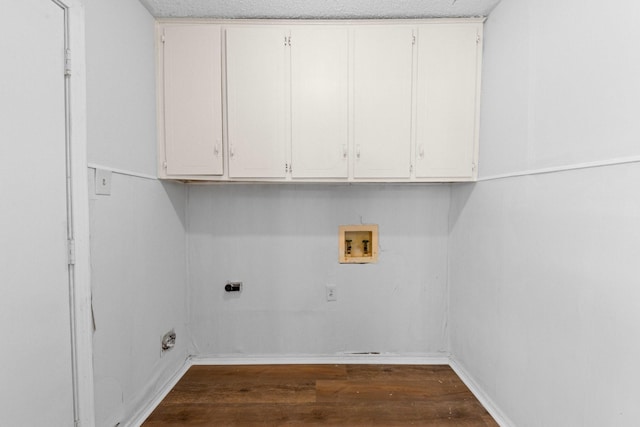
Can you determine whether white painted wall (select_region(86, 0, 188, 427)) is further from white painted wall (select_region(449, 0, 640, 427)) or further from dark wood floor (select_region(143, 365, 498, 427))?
white painted wall (select_region(449, 0, 640, 427))

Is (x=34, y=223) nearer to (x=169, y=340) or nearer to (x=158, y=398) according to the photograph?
(x=169, y=340)

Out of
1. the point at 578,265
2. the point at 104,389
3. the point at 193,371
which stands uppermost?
the point at 578,265

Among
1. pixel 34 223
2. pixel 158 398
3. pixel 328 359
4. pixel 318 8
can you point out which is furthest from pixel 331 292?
pixel 318 8

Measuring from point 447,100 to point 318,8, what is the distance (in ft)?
3.21

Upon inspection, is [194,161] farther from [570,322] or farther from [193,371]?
[570,322]

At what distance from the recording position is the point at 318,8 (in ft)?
6.05

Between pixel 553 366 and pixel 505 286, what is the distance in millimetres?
437

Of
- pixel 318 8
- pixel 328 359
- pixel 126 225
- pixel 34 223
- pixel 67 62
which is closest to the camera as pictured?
pixel 34 223

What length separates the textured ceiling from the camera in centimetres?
178

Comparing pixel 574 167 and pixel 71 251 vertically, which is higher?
pixel 574 167

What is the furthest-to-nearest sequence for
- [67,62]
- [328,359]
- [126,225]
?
1. [328,359]
2. [126,225]
3. [67,62]

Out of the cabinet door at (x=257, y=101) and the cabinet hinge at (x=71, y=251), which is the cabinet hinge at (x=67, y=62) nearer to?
the cabinet hinge at (x=71, y=251)

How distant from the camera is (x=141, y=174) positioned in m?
1.73

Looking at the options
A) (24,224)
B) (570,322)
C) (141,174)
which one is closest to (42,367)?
(24,224)
